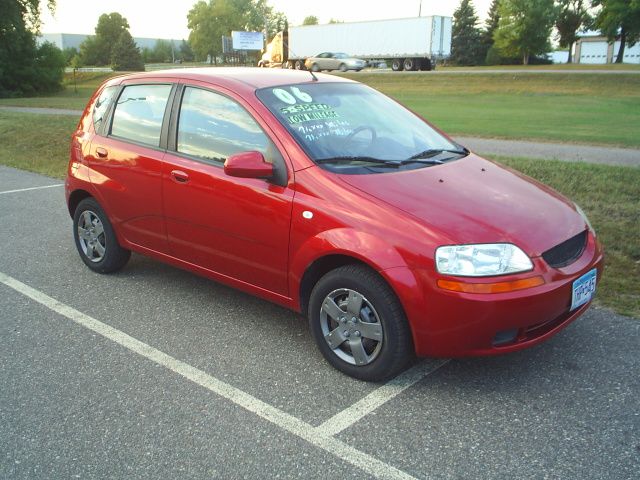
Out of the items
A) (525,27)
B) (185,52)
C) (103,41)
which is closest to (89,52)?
(103,41)

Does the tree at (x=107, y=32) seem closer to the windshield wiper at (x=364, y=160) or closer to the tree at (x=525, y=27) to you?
the tree at (x=525, y=27)

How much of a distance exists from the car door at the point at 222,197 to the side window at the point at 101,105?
1.06 m

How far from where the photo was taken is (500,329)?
3090 mm

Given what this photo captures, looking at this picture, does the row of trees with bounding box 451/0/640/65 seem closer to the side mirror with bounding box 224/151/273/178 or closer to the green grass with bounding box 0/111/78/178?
the green grass with bounding box 0/111/78/178

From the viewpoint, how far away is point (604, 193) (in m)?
7.19

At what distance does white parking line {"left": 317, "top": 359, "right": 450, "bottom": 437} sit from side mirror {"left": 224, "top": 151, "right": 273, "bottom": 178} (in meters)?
1.41

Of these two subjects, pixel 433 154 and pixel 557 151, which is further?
pixel 557 151

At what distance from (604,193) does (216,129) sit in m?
5.06

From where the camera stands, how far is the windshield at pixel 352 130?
377 centimetres

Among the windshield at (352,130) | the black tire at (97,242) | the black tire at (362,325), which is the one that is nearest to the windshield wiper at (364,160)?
the windshield at (352,130)

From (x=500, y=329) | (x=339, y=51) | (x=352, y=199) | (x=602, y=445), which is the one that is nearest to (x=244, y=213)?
(x=352, y=199)

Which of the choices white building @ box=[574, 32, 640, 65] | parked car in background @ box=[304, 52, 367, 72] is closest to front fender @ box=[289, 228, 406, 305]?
parked car in background @ box=[304, 52, 367, 72]

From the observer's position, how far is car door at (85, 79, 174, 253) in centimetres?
452

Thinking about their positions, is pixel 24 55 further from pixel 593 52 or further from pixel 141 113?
pixel 593 52
